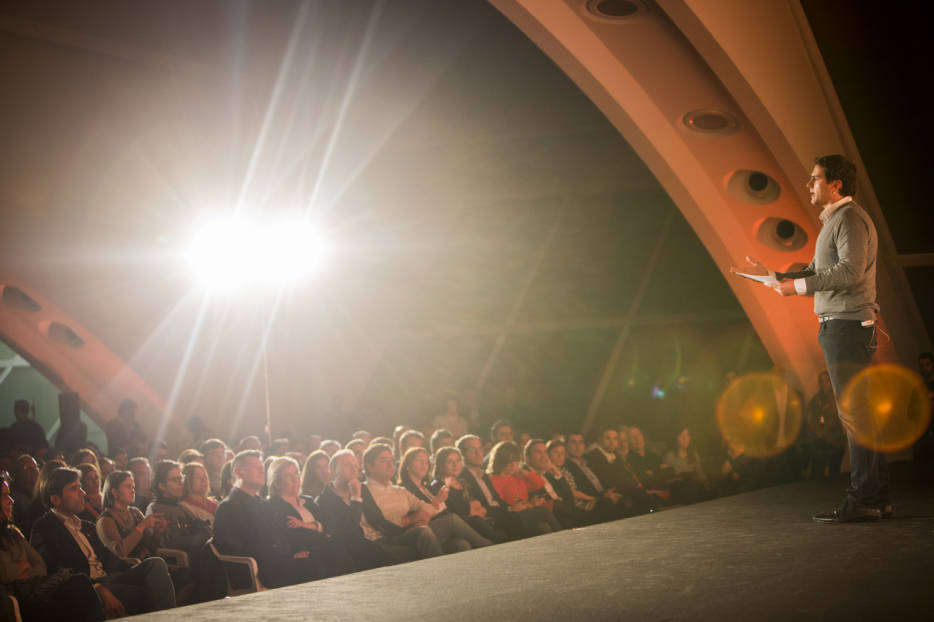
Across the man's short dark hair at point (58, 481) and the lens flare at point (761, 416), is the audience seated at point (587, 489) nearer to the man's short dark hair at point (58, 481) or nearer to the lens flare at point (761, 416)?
the lens flare at point (761, 416)

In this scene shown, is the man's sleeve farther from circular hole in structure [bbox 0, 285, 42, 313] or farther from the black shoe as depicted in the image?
circular hole in structure [bbox 0, 285, 42, 313]

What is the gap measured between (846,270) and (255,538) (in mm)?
3348

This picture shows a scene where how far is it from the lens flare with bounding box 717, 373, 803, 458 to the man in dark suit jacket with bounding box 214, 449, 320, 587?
18.6 feet

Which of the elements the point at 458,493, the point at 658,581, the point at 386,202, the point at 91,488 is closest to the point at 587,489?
the point at 458,493

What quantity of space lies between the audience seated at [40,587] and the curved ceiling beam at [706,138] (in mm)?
4912

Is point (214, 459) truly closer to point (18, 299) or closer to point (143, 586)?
point (143, 586)

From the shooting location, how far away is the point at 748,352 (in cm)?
1255

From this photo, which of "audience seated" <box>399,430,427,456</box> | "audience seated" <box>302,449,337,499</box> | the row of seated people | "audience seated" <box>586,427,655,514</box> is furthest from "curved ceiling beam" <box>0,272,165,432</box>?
"audience seated" <box>302,449,337,499</box>

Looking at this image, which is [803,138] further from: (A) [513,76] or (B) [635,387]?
(B) [635,387]

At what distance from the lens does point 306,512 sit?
535 centimetres

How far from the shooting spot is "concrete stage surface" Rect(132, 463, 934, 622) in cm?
233

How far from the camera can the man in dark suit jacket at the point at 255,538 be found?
187 inches

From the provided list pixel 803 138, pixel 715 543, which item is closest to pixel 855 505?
pixel 715 543

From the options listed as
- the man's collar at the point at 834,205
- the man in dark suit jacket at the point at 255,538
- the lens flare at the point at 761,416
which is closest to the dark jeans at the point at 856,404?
the man's collar at the point at 834,205
